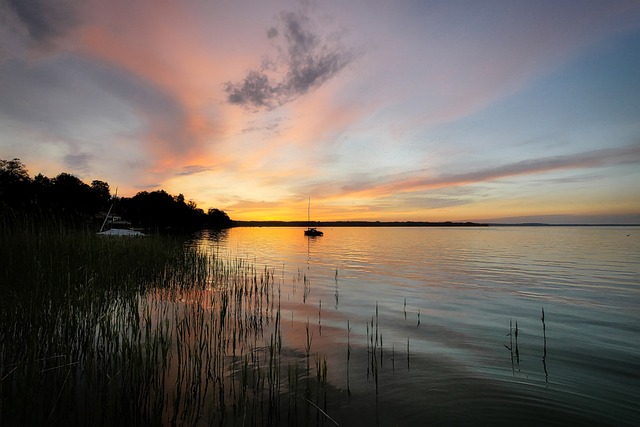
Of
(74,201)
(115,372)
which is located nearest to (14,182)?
(74,201)

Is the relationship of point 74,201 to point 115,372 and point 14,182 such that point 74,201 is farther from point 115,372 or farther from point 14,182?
point 115,372

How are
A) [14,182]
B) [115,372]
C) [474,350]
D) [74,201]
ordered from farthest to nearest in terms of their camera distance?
[74,201] < [14,182] < [474,350] < [115,372]

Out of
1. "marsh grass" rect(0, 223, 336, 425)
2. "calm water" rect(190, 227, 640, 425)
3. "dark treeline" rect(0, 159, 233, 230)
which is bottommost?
"calm water" rect(190, 227, 640, 425)

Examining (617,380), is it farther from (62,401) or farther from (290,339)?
(62,401)

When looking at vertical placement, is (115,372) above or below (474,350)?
above

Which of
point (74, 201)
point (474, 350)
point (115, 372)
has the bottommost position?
point (474, 350)

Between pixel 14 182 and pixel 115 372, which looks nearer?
pixel 115 372

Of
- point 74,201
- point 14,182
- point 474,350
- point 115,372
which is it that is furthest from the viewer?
point 74,201

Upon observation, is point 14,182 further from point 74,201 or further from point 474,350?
point 474,350

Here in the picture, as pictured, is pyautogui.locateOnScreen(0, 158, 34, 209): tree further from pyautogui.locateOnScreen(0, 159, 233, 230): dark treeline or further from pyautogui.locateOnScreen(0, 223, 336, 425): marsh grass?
pyautogui.locateOnScreen(0, 223, 336, 425): marsh grass

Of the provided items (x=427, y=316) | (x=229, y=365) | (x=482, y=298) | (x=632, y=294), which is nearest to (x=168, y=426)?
(x=229, y=365)

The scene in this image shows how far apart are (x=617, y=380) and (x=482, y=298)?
951 cm

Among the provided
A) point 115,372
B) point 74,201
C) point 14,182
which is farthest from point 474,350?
point 74,201

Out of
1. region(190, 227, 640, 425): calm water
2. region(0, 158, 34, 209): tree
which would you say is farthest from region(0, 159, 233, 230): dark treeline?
region(190, 227, 640, 425): calm water
